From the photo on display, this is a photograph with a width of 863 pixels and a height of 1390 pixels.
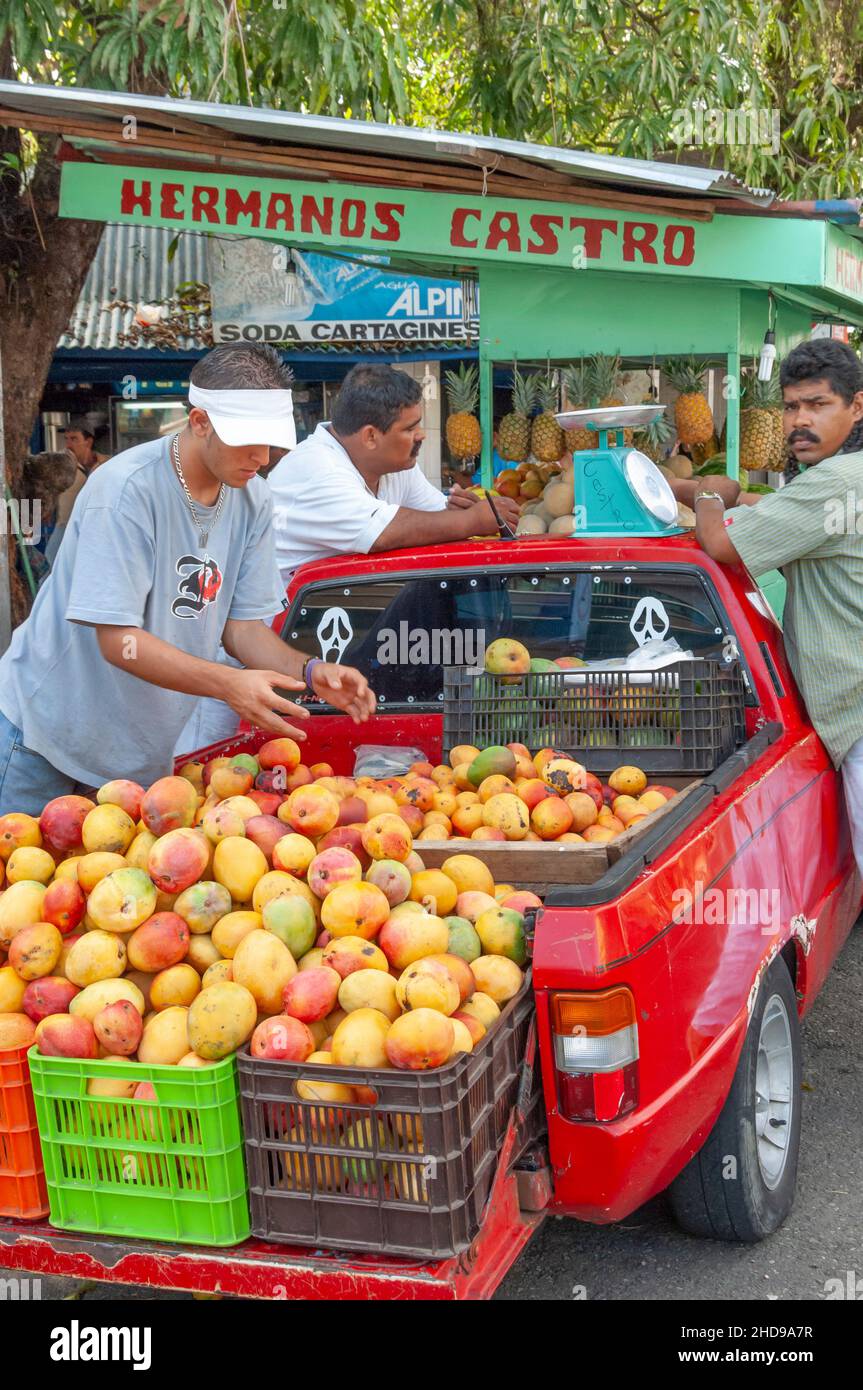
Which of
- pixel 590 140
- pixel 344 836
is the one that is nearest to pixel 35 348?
pixel 590 140

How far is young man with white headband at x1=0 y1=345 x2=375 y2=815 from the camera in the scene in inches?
133

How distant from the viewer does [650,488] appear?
14.8 ft

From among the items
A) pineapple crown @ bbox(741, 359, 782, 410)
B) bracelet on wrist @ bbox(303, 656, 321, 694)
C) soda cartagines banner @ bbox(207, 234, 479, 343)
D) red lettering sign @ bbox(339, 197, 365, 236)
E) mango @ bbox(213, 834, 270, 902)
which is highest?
soda cartagines banner @ bbox(207, 234, 479, 343)

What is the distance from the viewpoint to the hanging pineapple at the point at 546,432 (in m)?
6.71

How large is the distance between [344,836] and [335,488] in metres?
2.09

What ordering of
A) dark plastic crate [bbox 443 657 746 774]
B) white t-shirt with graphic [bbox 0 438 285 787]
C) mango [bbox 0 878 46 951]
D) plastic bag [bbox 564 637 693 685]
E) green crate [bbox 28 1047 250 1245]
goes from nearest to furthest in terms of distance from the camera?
green crate [bbox 28 1047 250 1245] < mango [bbox 0 878 46 951] < white t-shirt with graphic [bbox 0 438 285 787] < dark plastic crate [bbox 443 657 746 774] < plastic bag [bbox 564 637 693 685]

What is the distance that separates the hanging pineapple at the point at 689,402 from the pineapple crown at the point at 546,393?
613 millimetres

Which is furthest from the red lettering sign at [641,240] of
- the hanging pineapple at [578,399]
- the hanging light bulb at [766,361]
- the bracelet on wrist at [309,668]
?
the bracelet on wrist at [309,668]

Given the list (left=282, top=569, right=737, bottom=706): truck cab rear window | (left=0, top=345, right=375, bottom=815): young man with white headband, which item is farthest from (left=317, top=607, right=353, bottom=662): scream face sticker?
(left=0, top=345, right=375, bottom=815): young man with white headband

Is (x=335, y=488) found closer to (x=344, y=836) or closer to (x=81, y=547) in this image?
(x=81, y=547)

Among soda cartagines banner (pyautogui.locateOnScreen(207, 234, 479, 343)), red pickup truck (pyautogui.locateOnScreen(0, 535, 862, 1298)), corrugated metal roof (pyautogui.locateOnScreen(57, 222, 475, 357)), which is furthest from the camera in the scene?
corrugated metal roof (pyautogui.locateOnScreen(57, 222, 475, 357))

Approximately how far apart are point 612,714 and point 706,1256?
1.53m

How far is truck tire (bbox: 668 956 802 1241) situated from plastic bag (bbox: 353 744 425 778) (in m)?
1.39

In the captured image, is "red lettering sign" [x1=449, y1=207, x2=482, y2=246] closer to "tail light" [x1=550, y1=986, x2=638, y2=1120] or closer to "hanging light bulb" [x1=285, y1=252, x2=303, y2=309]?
"tail light" [x1=550, y1=986, x2=638, y2=1120]
